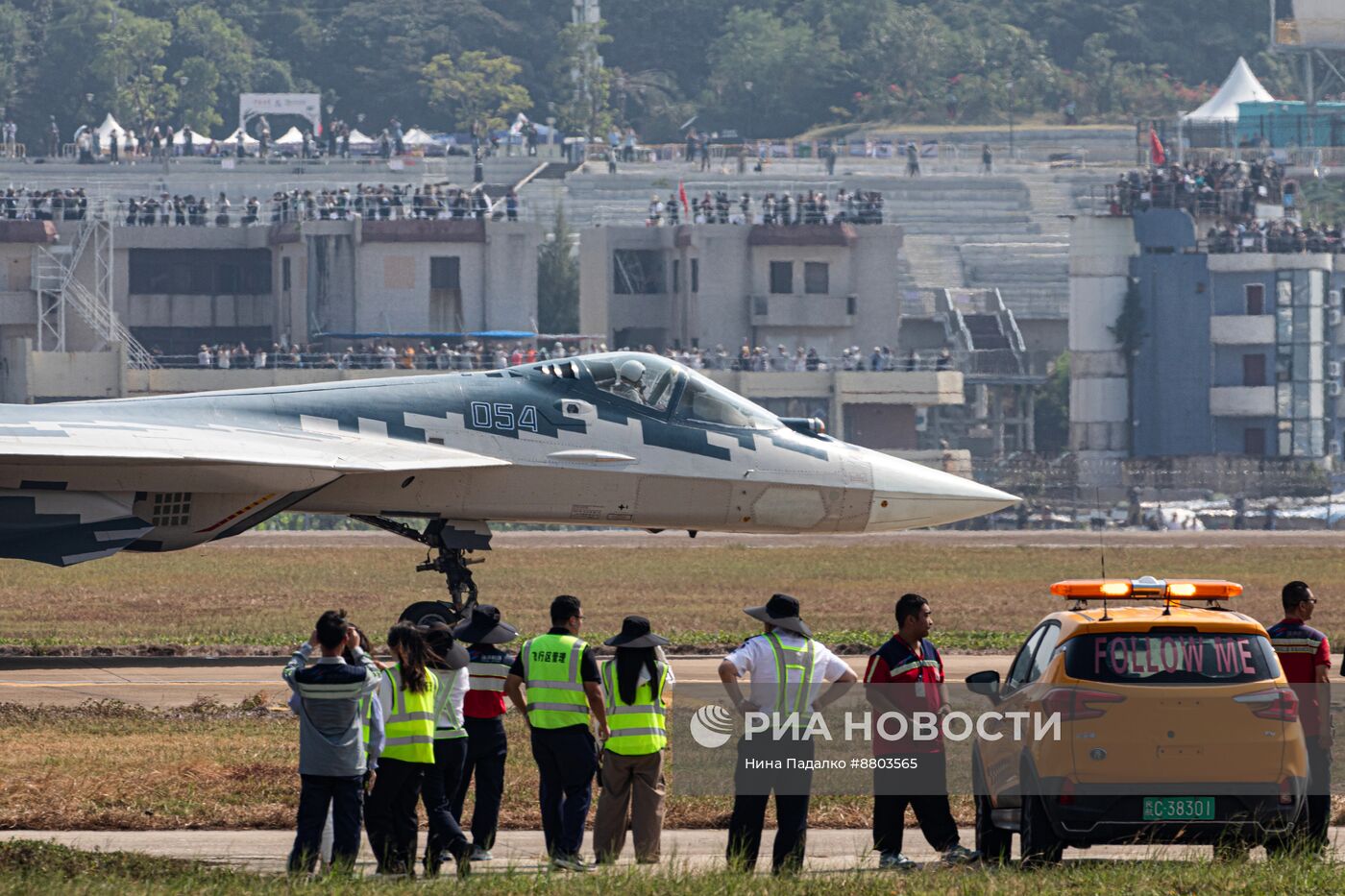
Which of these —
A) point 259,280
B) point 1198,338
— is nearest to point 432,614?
point 1198,338

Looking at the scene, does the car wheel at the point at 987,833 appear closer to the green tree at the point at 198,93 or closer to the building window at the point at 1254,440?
the building window at the point at 1254,440

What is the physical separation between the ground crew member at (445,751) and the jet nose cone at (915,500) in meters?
12.9

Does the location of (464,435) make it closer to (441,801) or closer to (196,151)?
(441,801)

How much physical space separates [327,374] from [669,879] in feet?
212

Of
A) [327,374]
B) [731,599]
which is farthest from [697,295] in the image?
[731,599]

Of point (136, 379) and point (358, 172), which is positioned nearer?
point (136, 379)

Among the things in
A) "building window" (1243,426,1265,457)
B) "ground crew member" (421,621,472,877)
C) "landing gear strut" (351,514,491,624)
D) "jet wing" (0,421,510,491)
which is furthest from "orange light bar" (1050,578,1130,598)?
"building window" (1243,426,1265,457)

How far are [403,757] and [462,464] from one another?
11.6m

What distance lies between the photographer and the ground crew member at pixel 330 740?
44.3 feet

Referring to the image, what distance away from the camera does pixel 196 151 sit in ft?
439

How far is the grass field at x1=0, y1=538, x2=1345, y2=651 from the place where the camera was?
1261 inches

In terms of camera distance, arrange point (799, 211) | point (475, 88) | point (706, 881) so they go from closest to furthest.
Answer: point (706, 881)
point (799, 211)
point (475, 88)

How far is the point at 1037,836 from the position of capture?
44.7 ft

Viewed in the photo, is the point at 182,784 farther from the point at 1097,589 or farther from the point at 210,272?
the point at 210,272
